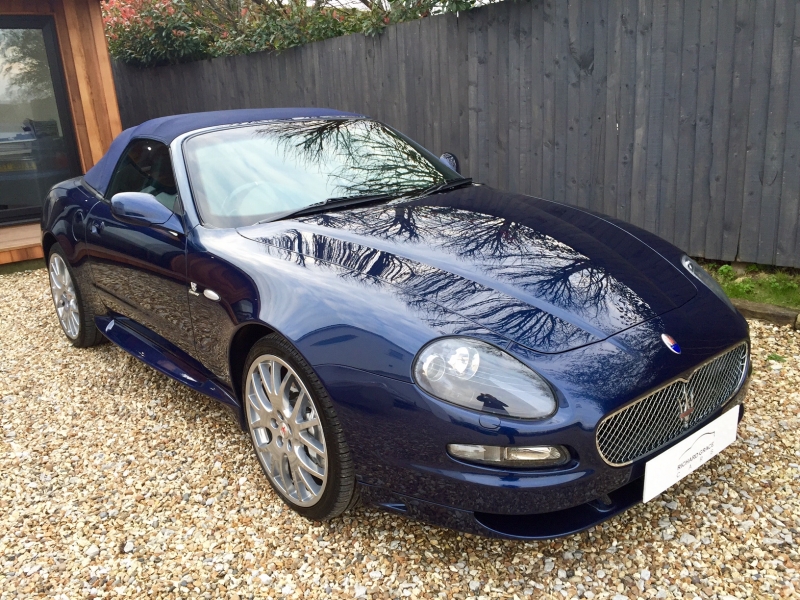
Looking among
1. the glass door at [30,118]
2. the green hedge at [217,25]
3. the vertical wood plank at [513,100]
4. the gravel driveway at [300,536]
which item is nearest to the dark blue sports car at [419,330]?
the gravel driveway at [300,536]

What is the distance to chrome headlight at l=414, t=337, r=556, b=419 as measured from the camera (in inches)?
80.6

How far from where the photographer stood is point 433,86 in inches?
258

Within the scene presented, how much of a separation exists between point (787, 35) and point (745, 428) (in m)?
2.65

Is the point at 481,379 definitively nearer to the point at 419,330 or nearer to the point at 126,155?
the point at 419,330

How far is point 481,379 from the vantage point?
6.86 feet

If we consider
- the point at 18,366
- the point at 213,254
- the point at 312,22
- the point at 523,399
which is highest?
the point at 312,22

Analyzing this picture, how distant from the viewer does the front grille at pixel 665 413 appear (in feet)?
6.86

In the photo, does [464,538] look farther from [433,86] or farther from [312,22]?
[312,22]

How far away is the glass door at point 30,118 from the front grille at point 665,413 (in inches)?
331

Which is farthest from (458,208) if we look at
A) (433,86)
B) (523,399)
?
(433,86)

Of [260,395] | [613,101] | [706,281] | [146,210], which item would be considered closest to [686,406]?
[706,281]

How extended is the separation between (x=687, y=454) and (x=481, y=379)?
77 cm

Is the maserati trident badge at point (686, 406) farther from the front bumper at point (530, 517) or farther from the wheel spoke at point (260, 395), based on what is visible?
the wheel spoke at point (260, 395)

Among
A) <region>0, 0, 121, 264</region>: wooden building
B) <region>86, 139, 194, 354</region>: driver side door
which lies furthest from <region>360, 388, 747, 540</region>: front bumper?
<region>0, 0, 121, 264</region>: wooden building
